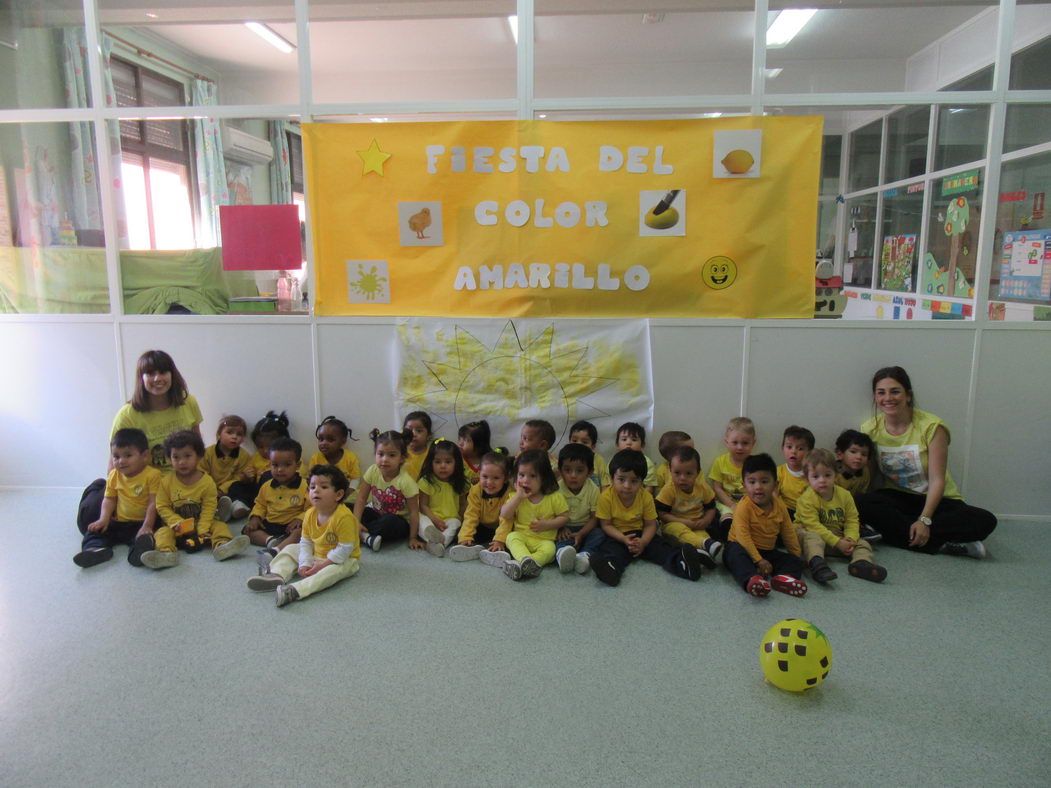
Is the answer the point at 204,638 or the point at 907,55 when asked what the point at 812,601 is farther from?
the point at 907,55

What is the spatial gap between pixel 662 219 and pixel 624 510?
4.61 ft

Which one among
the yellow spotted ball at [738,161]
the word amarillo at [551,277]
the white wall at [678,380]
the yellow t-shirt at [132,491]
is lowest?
the yellow t-shirt at [132,491]

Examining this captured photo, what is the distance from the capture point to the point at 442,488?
11.1 feet

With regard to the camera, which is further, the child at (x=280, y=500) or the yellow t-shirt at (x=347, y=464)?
the yellow t-shirt at (x=347, y=464)

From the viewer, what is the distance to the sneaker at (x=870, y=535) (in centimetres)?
320

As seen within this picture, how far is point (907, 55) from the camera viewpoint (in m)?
5.96

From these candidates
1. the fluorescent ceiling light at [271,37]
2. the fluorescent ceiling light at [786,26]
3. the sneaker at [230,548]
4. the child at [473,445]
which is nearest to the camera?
the sneaker at [230,548]

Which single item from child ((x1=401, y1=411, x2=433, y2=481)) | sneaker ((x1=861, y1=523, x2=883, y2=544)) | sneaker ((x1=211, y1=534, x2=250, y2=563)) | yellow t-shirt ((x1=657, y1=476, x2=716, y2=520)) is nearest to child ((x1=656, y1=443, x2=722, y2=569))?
yellow t-shirt ((x1=657, y1=476, x2=716, y2=520))

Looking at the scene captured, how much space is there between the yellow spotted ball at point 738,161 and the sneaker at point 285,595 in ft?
8.66

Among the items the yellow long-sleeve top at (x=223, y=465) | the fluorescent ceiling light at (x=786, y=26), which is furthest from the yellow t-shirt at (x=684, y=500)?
the fluorescent ceiling light at (x=786, y=26)

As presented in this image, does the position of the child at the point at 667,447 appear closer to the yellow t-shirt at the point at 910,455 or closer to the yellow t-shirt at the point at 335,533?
the yellow t-shirt at the point at 910,455

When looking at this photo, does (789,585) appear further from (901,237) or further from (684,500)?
(901,237)

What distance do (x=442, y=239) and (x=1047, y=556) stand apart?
3.05 m

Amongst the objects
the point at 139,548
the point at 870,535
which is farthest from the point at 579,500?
the point at 139,548
